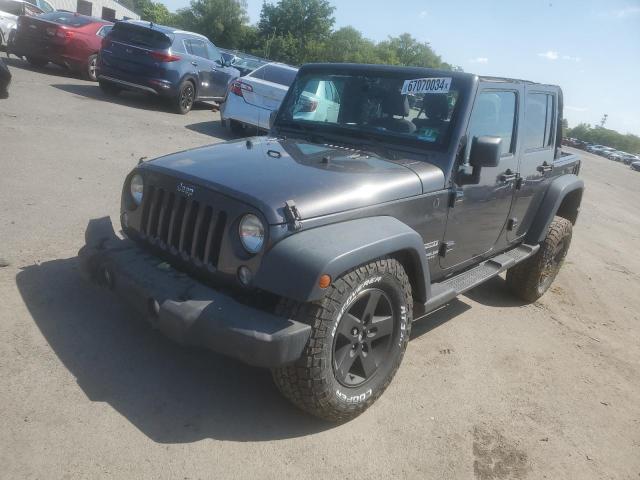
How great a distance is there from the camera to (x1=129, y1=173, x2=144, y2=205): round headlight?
10.8 feet

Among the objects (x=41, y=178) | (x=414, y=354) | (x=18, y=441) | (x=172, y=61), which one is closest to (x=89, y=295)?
(x=18, y=441)

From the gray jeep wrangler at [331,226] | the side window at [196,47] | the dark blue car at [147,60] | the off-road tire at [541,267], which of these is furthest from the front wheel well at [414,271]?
the side window at [196,47]

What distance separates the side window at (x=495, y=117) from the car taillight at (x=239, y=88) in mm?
6714

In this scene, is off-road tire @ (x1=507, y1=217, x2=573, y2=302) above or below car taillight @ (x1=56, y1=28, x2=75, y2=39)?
below

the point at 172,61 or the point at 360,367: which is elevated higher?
the point at 172,61

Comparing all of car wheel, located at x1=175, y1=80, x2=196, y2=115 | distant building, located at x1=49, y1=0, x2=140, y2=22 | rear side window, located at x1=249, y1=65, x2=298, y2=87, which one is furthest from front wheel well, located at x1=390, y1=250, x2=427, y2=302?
distant building, located at x1=49, y1=0, x2=140, y2=22

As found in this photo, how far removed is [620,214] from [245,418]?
12.0 m

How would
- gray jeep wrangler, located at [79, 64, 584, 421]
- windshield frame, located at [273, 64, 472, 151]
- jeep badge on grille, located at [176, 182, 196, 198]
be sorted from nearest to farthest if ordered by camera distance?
gray jeep wrangler, located at [79, 64, 584, 421], jeep badge on grille, located at [176, 182, 196, 198], windshield frame, located at [273, 64, 472, 151]

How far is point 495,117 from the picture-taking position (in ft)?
13.3

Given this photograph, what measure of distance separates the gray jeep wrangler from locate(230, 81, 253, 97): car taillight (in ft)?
19.5

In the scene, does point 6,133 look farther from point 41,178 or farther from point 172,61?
point 172,61

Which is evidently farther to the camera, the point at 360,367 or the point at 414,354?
the point at 414,354

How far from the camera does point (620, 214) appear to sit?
1230 cm

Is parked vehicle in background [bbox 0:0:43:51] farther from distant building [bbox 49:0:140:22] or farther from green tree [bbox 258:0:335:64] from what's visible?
green tree [bbox 258:0:335:64]
